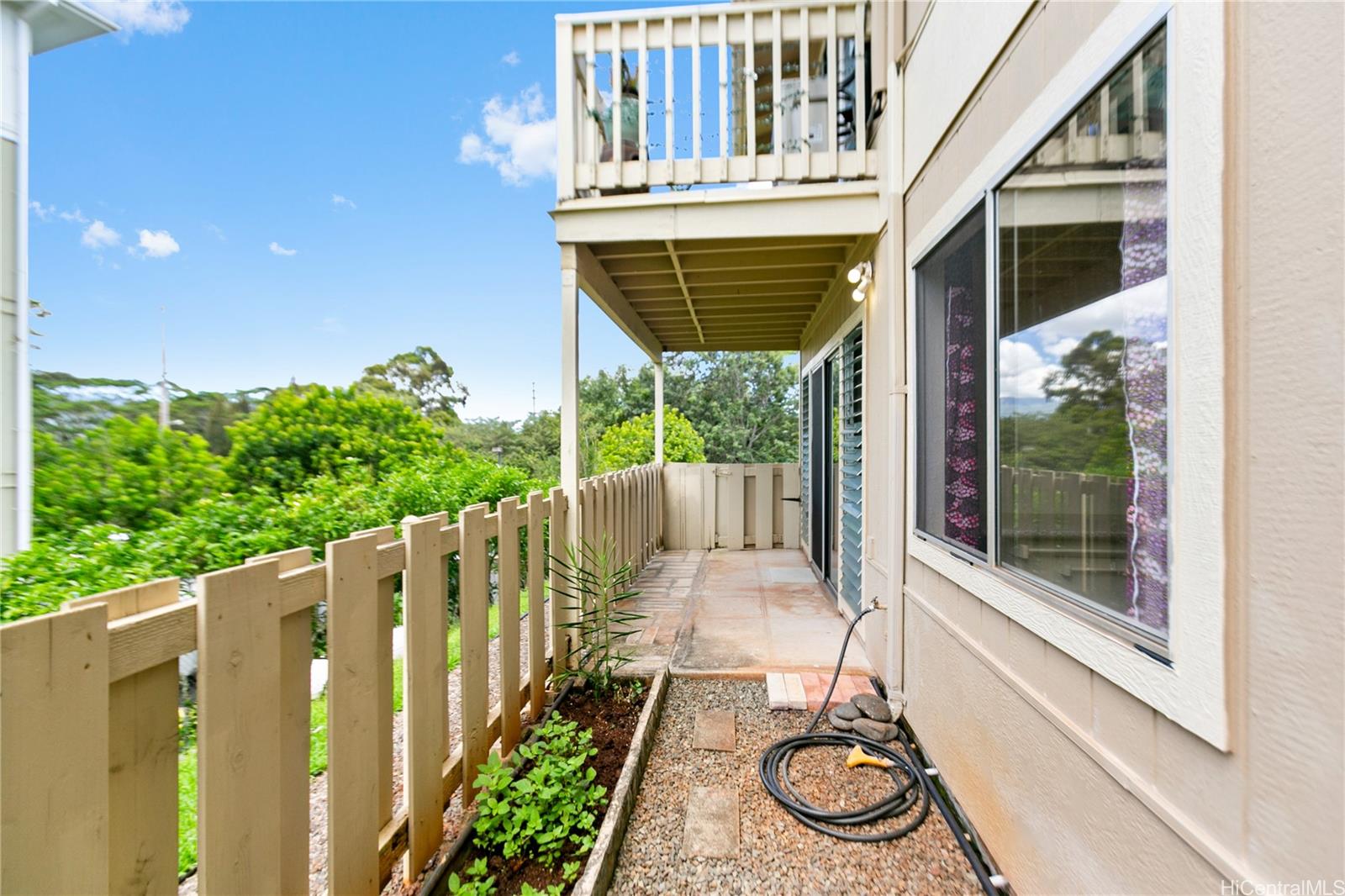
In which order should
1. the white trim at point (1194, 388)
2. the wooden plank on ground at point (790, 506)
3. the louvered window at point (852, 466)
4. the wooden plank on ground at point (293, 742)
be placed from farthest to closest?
1. the wooden plank on ground at point (790, 506)
2. the louvered window at point (852, 466)
3. the wooden plank on ground at point (293, 742)
4. the white trim at point (1194, 388)

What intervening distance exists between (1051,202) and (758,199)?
6.09ft

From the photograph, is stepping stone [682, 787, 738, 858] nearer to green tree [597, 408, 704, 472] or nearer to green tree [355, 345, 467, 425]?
green tree [597, 408, 704, 472]

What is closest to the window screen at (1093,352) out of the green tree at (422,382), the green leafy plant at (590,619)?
the green leafy plant at (590,619)

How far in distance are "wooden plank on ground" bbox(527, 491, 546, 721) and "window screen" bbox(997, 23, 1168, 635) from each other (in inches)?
77.0

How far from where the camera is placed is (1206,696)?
95 cm

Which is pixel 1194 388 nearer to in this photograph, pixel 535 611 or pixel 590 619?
pixel 535 611

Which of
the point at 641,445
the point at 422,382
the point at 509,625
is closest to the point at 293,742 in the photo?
the point at 509,625

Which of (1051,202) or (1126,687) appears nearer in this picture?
(1126,687)

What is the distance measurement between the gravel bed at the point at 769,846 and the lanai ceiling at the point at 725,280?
2758mm

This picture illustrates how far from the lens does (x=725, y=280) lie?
4363 mm

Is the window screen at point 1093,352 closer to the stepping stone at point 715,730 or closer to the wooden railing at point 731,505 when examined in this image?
the stepping stone at point 715,730

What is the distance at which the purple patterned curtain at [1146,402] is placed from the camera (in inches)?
43.1

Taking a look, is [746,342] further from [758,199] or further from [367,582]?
[367,582]

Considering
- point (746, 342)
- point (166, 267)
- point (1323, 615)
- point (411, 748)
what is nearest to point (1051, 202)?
point (1323, 615)
